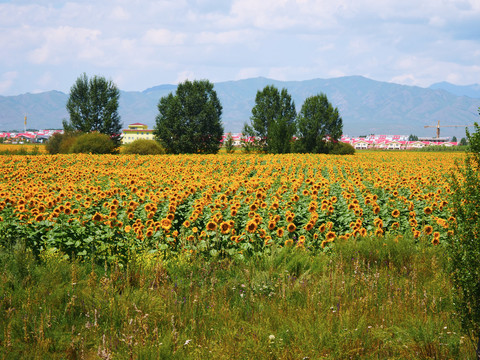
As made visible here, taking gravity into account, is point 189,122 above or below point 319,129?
above

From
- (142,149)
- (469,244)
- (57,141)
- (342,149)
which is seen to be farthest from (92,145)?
(469,244)

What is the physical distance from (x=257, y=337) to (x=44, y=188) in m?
8.32

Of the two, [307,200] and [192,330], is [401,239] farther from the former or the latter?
[192,330]

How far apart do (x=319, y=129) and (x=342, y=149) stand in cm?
713

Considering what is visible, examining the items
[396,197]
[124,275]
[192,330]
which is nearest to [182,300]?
[192,330]

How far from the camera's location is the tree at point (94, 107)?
190 feet

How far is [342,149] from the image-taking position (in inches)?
2195

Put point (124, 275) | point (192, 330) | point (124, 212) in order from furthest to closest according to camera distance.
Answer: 1. point (124, 212)
2. point (124, 275)
3. point (192, 330)

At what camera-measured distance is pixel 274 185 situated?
13977 millimetres

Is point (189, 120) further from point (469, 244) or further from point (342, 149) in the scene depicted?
point (469, 244)

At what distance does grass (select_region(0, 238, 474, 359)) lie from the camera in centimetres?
409

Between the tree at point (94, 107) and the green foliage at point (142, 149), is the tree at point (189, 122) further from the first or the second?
the green foliage at point (142, 149)

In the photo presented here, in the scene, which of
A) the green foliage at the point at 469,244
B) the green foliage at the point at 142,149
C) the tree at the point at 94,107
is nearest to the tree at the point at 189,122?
the tree at the point at 94,107

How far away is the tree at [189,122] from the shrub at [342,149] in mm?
15390
